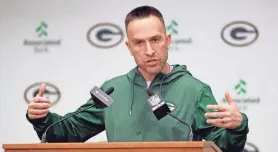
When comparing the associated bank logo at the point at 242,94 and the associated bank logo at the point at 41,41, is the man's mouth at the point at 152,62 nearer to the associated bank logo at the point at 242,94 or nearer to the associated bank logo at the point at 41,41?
the associated bank logo at the point at 242,94

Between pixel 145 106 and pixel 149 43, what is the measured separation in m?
0.27

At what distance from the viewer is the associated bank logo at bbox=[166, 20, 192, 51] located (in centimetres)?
366

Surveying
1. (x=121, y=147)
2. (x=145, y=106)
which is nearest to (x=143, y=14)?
(x=145, y=106)

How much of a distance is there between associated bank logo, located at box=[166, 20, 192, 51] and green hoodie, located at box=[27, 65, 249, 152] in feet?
3.70

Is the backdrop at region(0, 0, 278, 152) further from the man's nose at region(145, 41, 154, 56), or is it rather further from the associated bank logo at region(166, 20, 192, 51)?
the man's nose at region(145, 41, 154, 56)

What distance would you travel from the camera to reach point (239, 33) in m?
3.63

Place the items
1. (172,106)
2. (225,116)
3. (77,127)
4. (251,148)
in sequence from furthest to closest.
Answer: (251,148)
(77,127)
(172,106)
(225,116)

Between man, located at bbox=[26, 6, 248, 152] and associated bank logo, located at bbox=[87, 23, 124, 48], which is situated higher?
associated bank logo, located at bbox=[87, 23, 124, 48]

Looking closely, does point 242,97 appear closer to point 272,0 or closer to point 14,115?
point 272,0

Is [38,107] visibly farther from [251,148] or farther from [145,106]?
[251,148]

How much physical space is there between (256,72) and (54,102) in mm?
1335

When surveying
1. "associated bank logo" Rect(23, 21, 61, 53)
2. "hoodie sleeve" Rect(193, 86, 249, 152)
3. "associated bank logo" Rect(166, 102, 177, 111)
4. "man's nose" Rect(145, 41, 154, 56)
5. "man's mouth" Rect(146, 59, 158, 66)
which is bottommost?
"hoodie sleeve" Rect(193, 86, 249, 152)

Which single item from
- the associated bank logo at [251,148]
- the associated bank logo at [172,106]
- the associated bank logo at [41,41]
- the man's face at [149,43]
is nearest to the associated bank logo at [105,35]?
the associated bank logo at [41,41]

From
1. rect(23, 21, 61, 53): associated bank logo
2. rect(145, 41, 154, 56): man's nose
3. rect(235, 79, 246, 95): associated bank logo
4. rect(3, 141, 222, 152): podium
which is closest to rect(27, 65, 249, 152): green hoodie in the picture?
rect(145, 41, 154, 56): man's nose
